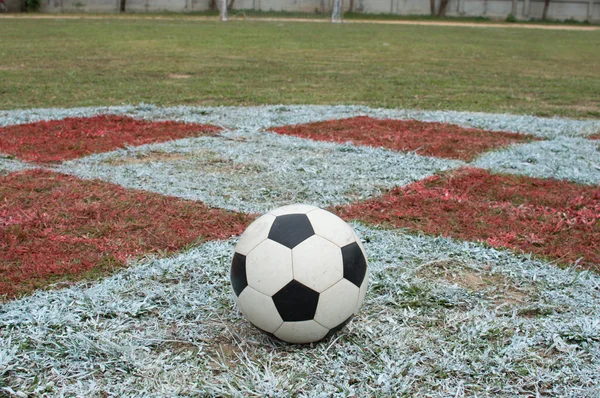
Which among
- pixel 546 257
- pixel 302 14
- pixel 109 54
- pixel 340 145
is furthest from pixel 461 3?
pixel 546 257

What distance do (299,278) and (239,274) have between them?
31 centimetres

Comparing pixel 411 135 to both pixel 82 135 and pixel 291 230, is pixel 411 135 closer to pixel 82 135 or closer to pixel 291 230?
pixel 82 135

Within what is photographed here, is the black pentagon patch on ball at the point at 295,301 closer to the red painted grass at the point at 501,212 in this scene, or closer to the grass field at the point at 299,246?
the grass field at the point at 299,246

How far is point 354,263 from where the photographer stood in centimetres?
296

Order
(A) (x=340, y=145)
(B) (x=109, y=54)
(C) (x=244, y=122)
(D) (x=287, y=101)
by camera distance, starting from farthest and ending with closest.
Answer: (B) (x=109, y=54)
(D) (x=287, y=101)
(C) (x=244, y=122)
(A) (x=340, y=145)

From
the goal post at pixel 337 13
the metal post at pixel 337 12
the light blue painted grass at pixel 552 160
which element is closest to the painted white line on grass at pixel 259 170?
the light blue painted grass at pixel 552 160

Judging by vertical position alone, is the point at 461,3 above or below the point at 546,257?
above

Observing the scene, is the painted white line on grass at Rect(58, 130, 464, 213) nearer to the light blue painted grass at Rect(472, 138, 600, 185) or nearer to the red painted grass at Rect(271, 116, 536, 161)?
the red painted grass at Rect(271, 116, 536, 161)

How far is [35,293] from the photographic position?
3.44 m

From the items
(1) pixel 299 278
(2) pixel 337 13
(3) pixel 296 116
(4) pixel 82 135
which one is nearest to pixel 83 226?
(1) pixel 299 278

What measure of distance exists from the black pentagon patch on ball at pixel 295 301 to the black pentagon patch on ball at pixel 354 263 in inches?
7.7

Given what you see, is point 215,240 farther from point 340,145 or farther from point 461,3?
point 461,3

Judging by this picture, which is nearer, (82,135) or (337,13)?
(82,135)

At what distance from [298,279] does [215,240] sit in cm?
154
